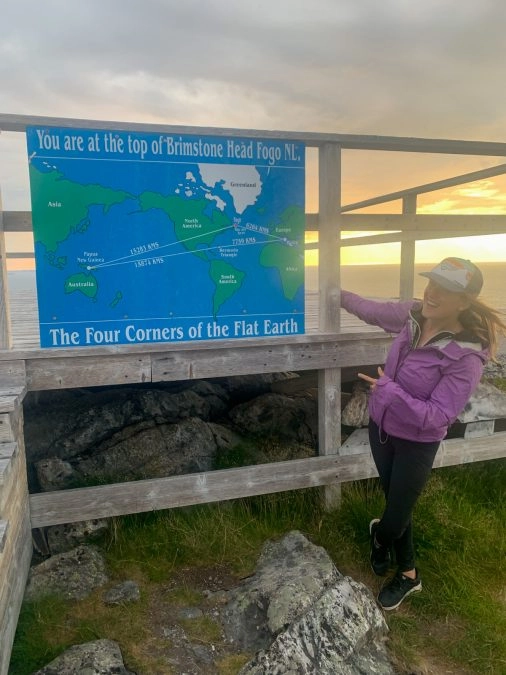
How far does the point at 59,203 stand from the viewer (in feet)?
13.0

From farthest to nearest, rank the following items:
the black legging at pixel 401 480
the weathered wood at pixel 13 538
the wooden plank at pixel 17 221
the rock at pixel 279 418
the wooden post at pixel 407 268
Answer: the wooden post at pixel 407 268, the rock at pixel 279 418, the wooden plank at pixel 17 221, the black legging at pixel 401 480, the weathered wood at pixel 13 538

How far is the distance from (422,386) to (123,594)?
2609mm

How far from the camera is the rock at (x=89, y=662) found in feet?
10.3

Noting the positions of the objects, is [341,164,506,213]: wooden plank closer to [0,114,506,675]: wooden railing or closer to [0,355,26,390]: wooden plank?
[0,114,506,675]: wooden railing

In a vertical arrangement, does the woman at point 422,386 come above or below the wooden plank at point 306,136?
below

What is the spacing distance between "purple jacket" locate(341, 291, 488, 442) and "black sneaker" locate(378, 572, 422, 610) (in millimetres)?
1181

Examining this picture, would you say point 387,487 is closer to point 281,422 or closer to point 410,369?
point 410,369

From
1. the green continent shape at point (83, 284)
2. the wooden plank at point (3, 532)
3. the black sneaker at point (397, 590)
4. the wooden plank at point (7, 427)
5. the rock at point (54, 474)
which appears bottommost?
the black sneaker at point (397, 590)

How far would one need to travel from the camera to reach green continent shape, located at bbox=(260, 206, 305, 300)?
4.49m

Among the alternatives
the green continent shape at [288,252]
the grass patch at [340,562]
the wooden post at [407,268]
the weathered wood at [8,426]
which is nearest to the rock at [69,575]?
the grass patch at [340,562]

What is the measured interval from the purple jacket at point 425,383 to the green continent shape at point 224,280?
1.43 m

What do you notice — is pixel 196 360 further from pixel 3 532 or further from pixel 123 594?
pixel 3 532

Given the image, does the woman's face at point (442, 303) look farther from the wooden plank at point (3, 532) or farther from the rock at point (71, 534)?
the rock at point (71, 534)

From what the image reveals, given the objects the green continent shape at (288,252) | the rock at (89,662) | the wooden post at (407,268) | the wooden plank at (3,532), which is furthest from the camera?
the wooden post at (407,268)
